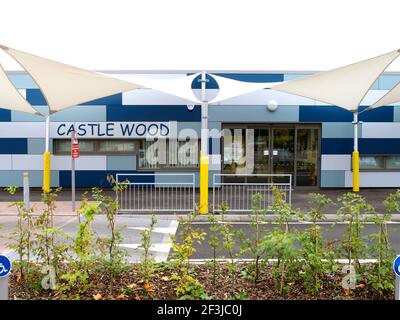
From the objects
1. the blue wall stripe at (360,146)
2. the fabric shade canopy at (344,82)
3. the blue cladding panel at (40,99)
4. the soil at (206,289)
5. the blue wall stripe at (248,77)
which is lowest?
the soil at (206,289)

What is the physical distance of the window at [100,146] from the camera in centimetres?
1387

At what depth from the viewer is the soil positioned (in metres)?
3.65

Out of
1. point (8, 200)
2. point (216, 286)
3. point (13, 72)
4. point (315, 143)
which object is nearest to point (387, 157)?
point (315, 143)

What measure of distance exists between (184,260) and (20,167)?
466 inches

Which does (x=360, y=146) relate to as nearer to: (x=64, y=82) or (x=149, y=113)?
(x=149, y=113)

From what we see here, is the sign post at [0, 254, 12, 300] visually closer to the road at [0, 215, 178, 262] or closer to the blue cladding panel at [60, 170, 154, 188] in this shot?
the road at [0, 215, 178, 262]

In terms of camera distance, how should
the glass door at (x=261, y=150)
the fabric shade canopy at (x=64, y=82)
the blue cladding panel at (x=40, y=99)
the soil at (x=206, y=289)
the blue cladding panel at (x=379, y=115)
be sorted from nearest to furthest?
the soil at (x=206, y=289), the fabric shade canopy at (x=64, y=82), the blue cladding panel at (x=40, y=99), the blue cladding panel at (x=379, y=115), the glass door at (x=261, y=150)

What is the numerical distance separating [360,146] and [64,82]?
406 inches

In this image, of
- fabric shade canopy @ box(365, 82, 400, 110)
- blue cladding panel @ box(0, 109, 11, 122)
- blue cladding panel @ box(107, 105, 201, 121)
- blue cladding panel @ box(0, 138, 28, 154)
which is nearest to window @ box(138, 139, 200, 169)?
blue cladding panel @ box(107, 105, 201, 121)

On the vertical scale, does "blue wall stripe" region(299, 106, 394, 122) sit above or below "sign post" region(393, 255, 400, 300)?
above

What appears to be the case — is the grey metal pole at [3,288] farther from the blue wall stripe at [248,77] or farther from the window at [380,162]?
the window at [380,162]

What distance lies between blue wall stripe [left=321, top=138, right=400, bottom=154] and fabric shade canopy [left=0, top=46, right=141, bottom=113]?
7.69 meters

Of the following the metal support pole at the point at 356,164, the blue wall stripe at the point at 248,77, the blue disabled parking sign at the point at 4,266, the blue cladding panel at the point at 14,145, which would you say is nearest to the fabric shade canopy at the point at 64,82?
the blue cladding panel at the point at 14,145

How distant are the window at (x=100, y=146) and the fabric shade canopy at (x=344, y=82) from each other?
6.41 metres
